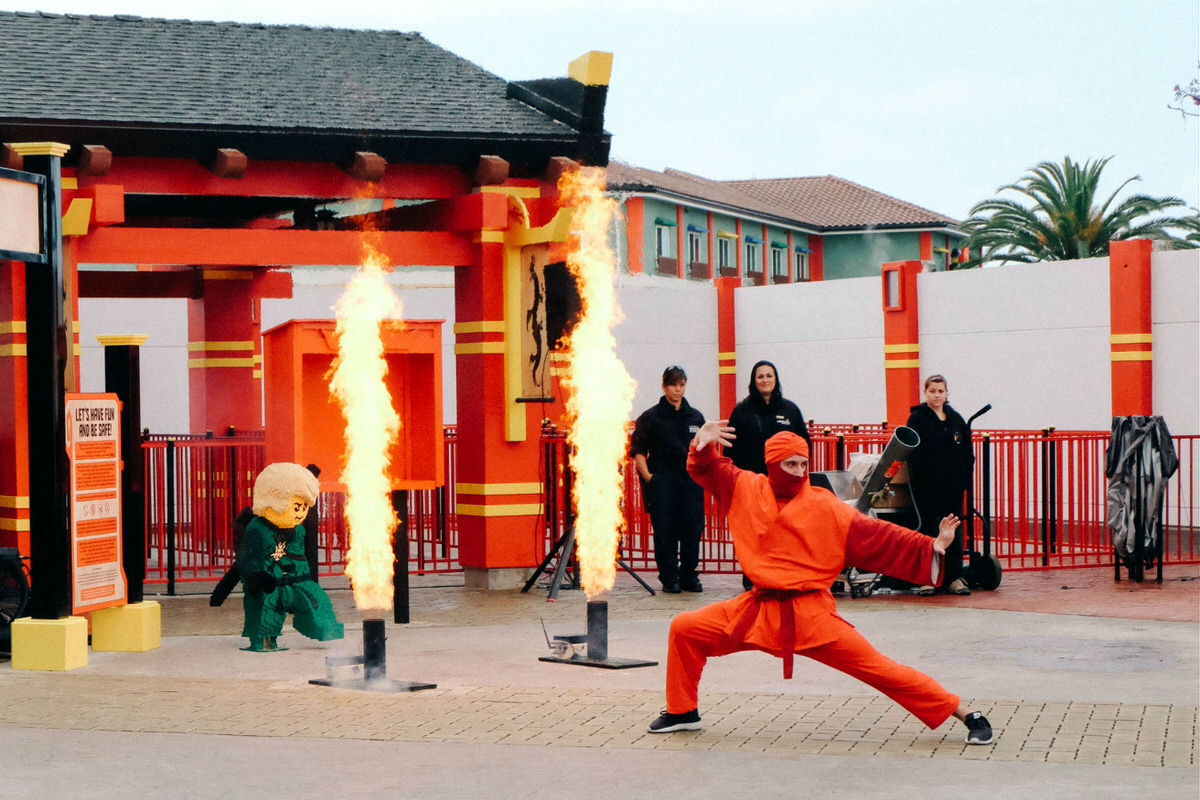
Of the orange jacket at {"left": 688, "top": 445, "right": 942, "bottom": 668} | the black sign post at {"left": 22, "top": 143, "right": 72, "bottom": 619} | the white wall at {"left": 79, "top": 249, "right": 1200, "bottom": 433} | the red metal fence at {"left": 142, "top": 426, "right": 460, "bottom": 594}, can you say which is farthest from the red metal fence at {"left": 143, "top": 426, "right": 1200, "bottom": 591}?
the orange jacket at {"left": 688, "top": 445, "right": 942, "bottom": 668}

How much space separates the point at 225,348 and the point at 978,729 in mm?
12751

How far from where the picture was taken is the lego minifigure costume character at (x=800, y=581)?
683cm

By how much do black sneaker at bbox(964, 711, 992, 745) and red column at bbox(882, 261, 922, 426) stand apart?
1752 centimetres

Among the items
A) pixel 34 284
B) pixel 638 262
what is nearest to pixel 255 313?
pixel 34 284

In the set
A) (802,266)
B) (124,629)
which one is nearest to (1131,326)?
(124,629)

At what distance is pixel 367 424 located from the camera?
10.9 meters

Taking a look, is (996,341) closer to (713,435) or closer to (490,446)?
(490,446)

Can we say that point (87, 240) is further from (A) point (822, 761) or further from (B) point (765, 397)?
(A) point (822, 761)

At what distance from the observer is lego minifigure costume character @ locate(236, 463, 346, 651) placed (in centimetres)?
991

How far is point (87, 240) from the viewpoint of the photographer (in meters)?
11.9

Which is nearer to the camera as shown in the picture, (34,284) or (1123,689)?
(1123,689)

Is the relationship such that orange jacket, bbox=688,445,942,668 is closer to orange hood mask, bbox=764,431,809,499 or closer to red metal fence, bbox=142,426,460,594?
orange hood mask, bbox=764,431,809,499

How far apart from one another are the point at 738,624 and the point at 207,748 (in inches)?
95.0

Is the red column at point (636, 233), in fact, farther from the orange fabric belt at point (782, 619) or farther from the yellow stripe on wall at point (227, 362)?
the orange fabric belt at point (782, 619)
